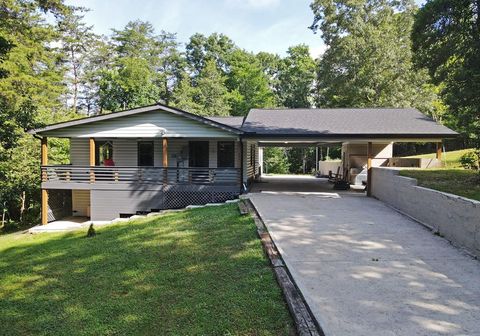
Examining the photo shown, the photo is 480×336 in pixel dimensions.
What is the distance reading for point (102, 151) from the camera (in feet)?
55.0

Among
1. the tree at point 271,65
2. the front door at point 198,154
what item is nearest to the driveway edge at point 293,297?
the front door at point 198,154

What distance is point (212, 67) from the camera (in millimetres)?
38375

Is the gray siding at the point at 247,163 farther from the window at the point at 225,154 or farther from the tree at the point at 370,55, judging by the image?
the tree at the point at 370,55

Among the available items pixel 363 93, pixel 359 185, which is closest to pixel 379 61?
pixel 363 93

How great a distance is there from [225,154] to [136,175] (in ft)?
14.1

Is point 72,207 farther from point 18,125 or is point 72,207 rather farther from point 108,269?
point 108,269

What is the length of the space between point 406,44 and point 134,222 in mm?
26460

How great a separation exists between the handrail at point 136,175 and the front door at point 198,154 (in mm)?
1620

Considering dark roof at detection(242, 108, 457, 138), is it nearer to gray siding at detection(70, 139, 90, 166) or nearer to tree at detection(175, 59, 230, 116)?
gray siding at detection(70, 139, 90, 166)

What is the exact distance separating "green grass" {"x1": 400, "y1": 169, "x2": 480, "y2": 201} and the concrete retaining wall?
0.41 meters

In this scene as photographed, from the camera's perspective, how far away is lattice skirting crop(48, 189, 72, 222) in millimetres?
14531

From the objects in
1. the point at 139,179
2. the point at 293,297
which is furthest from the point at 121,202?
the point at 293,297

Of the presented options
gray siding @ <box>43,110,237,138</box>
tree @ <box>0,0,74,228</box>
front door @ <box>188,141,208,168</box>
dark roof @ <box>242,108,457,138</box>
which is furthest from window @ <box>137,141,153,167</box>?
dark roof @ <box>242,108,457,138</box>

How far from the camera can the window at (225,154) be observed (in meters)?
16.0
